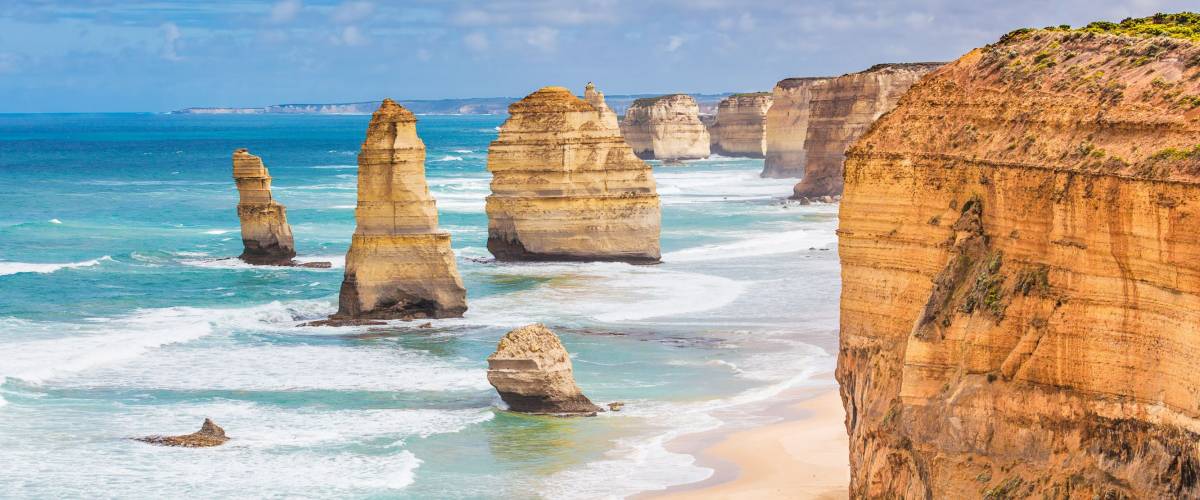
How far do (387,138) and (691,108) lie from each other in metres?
99.9

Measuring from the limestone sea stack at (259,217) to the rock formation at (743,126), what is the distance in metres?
87.4

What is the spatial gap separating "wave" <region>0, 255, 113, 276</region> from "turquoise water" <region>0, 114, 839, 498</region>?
0.13 meters

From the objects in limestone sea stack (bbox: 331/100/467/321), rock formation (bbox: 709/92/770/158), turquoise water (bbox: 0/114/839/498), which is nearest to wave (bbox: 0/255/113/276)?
turquoise water (bbox: 0/114/839/498)

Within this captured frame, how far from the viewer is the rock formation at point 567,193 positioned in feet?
161

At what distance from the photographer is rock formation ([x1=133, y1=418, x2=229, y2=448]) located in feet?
A: 79.4

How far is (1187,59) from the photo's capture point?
14.6 meters

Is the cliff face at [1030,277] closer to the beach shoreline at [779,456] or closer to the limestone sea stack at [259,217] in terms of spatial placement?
the beach shoreline at [779,456]

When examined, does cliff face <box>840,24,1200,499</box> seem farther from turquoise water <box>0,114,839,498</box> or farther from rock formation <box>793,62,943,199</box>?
rock formation <box>793,62,943,199</box>

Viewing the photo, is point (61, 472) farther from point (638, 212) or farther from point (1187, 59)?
point (638, 212)

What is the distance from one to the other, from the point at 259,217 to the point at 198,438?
2587cm

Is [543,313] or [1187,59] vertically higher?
[1187,59]

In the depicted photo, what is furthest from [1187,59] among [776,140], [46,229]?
[776,140]

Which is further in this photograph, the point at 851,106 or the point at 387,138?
the point at 851,106

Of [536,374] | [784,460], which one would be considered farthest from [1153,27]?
[536,374]
